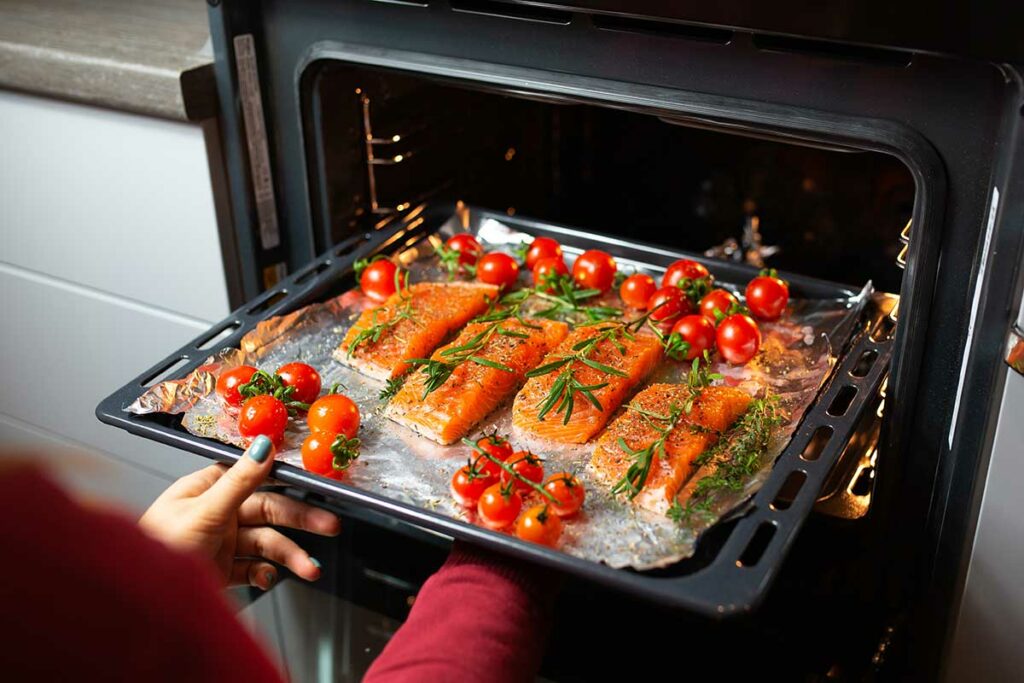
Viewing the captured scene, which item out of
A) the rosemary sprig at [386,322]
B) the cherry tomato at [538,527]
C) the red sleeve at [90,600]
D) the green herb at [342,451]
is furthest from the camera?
the rosemary sprig at [386,322]

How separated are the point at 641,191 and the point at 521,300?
1.65 ft

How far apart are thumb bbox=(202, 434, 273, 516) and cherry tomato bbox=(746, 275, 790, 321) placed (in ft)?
2.27

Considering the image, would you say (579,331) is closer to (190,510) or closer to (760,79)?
(760,79)

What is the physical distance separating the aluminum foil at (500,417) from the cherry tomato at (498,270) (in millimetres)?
97

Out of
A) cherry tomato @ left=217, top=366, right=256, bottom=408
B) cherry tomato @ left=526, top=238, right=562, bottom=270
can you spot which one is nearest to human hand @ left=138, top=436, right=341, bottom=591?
cherry tomato @ left=217, top=366, right=256, bottom=408

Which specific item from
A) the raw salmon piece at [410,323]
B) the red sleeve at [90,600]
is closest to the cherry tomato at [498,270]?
the raw salmon piece at [410,323]

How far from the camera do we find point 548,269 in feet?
4.91

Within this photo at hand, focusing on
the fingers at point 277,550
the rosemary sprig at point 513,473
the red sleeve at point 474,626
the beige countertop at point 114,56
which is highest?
the beige countertop at point 114,56

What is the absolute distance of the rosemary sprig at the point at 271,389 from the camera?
4.06 feet

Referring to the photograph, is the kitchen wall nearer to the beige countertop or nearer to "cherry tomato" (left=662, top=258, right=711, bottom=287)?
the beige countertop

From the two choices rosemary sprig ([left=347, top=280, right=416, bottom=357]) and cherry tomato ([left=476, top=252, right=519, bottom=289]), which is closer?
rosemary sprig ([left=347, top=280, right=416, bottom=357])

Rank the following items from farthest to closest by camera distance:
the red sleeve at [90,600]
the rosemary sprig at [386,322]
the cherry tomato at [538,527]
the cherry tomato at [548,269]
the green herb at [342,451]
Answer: the cherry tomato at [548,269], the rosemary sprig at [386,322], the green herb at [342,451], the cherry tomato at [538,527], the red sleeve at [90,600]

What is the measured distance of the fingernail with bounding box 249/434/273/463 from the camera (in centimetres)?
108

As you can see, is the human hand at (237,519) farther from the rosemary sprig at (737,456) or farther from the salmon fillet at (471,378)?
the rosemary sprig at (737,456)
